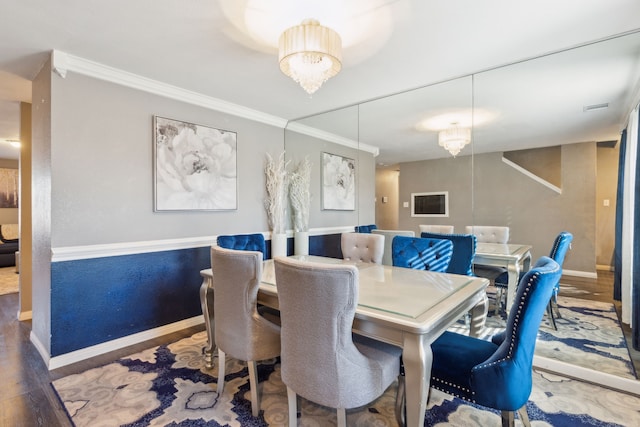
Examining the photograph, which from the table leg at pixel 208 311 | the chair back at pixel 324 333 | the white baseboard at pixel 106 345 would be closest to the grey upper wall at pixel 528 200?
the chair back at pixel 324 333

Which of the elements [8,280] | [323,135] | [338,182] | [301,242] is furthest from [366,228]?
[8,280]

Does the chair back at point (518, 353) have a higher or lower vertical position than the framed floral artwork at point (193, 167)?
lower

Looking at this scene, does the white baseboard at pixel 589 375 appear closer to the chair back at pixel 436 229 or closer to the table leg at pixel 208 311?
the chair back at pixel 436 229

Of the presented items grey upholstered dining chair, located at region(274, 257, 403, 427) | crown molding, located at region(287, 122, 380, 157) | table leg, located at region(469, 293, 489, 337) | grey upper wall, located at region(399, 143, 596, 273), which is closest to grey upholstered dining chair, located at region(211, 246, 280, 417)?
grey upholstered dining chair, located at region(274, 257, 403, 427)

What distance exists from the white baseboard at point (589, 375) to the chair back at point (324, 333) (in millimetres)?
1724

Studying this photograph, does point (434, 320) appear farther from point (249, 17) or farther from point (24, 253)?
point (24, 253)

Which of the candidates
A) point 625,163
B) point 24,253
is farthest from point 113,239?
point 625,163

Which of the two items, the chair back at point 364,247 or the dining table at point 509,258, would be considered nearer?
the dining table at point 509,258

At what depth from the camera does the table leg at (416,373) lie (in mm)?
1222

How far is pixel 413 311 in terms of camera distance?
1.34 metres

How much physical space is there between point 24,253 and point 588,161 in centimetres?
543

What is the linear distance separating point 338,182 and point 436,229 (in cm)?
146

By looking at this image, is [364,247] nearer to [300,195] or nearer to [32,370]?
[300,195]

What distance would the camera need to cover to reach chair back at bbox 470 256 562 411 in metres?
1.19
